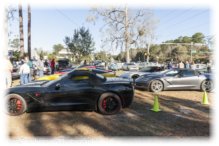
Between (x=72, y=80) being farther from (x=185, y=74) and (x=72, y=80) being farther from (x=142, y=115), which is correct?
(x=185, y=74)

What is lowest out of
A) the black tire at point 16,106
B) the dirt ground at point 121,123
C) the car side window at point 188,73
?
the dirt ground at point 121,123

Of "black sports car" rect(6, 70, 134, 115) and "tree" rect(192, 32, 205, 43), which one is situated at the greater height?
"tree" rect(192, 32, 205, 43)

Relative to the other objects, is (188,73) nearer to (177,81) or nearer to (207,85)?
(177,81)

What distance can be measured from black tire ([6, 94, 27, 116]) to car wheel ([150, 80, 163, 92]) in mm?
6884

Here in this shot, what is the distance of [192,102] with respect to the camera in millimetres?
10812

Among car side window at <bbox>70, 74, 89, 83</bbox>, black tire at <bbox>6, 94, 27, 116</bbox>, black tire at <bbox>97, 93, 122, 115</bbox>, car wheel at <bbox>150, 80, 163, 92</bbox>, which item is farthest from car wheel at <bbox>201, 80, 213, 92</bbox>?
black tire at <bbox>6, 94, 27, 116</bbox>

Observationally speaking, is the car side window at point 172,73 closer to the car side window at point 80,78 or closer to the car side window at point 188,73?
the car side window at point 188,73

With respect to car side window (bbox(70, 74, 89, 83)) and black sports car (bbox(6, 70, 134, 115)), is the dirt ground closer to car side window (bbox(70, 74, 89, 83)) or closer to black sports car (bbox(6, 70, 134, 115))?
black sports car (bbox(6, 70, 134, 115))

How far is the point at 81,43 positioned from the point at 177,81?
38.0m

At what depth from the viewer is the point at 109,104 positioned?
8.45 m

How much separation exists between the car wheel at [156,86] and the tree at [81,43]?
36.9 meters

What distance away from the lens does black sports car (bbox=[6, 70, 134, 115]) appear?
8.26 m

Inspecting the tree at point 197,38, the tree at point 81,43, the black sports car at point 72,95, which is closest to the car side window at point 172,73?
the black sports car at point 72,95

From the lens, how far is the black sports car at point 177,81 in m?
13.6
